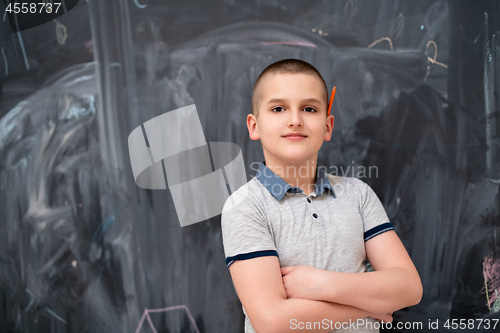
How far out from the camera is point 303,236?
0.89m

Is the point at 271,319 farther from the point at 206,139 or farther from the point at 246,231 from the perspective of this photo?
the point at 206,139

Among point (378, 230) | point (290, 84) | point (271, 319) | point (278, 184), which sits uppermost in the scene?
point (290, 84)

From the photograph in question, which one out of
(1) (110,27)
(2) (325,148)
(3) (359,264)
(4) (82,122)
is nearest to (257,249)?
(3) (359,264)

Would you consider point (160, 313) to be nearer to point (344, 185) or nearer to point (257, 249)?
point (257, 249)

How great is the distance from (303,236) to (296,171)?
0.20 m

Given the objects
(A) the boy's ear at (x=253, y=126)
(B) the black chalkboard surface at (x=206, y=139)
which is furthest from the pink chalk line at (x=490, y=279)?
(A) the boy's ear at (x=253, y=126)

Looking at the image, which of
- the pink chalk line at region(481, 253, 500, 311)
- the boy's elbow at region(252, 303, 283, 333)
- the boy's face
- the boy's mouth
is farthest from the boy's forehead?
the pink chalk line at region(481, 253, 500, 311)

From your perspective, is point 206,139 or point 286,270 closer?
point 286,270

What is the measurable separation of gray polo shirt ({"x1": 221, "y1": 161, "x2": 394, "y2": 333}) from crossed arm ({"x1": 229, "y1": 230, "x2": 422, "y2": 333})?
0.04 metres

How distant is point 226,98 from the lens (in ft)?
4.28

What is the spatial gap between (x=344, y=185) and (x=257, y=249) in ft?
1.22

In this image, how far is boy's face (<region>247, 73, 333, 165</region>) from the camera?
91 cm

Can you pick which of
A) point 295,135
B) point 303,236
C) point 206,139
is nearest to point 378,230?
point 303,236

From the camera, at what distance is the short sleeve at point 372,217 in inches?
37.1
